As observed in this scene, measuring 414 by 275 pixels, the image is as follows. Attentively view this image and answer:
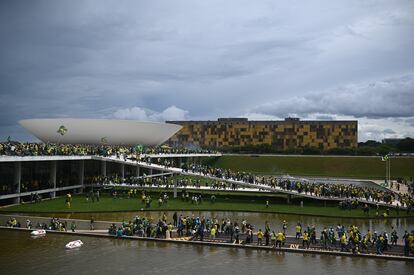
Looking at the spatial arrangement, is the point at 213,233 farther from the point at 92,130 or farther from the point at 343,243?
the point at 92,130

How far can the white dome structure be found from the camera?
2020 inches

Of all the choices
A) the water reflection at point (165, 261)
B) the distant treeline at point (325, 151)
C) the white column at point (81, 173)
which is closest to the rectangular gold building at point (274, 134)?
the distant treeline at point (325, 151)

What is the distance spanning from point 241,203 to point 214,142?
213ft

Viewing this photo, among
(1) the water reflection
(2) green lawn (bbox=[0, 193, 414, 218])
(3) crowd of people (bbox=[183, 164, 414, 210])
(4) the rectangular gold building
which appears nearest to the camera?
(1) the water reflection

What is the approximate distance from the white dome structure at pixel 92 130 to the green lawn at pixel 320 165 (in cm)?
1779

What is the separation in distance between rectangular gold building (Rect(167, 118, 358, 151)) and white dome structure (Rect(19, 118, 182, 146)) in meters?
35.0

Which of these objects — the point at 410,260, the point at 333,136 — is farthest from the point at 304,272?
the point at 333,136

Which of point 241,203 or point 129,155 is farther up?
point 129,155

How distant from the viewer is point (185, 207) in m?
29.3

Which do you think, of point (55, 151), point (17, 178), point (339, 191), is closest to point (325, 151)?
point (339, 191)

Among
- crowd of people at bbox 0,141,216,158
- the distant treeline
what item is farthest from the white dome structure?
the distant treeline

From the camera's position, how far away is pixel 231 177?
36.1 meters

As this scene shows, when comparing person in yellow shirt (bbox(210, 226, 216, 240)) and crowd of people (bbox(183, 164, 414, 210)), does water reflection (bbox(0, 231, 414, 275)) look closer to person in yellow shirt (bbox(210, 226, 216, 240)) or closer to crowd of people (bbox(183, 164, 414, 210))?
person in yellow shirt (bbox(210, 226, 216, 240))

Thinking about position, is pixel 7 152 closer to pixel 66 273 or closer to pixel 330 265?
pixel 66 273
